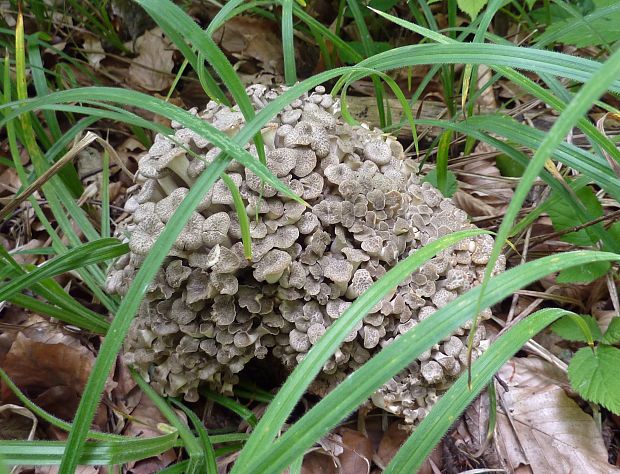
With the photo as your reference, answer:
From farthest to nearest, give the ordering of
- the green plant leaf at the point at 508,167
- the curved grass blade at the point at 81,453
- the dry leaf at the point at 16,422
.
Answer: the green plant leaf at the point at 508,167 → the dry leaf at the point at 16,422 → the curved grass blade at the point at 81,453

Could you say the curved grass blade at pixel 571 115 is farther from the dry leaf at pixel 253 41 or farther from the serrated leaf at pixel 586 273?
the dry leaf at pixel 253 41

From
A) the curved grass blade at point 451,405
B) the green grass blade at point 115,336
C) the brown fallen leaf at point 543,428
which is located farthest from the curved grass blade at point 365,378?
the brown fallen leaf at point 543,428

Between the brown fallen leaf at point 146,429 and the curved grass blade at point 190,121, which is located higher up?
the curved grass blade at point 190,121

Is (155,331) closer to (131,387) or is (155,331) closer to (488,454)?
(131,387)

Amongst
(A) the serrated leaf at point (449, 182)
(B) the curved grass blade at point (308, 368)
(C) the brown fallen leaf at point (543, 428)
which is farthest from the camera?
(A) the serrated leaf at point (449, 182)

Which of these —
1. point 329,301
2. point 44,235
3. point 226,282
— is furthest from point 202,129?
point 44,235

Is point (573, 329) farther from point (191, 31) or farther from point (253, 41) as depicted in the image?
point (253, 41)
